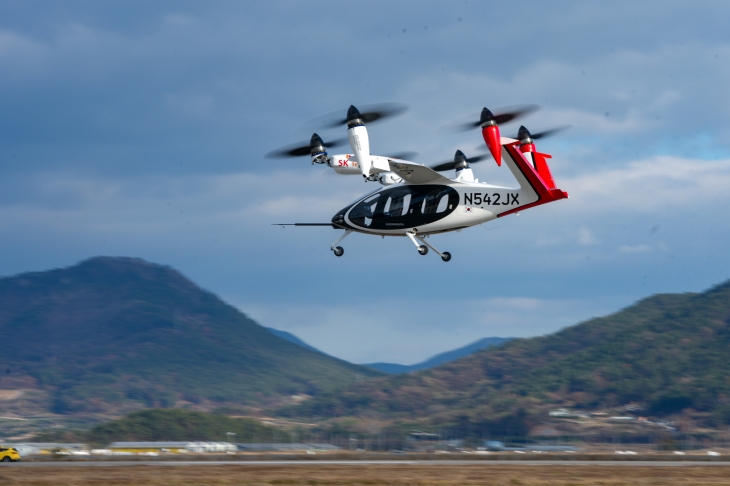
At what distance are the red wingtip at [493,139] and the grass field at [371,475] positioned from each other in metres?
16.2

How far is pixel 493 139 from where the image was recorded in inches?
1777

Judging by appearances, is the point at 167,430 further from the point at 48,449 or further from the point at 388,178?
Result: the point at 388,178

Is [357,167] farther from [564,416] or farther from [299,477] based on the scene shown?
[564,416]

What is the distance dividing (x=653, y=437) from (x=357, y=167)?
339ft

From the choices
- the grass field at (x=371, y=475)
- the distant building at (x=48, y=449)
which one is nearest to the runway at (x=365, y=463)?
the grass field at (x=371, y=475)

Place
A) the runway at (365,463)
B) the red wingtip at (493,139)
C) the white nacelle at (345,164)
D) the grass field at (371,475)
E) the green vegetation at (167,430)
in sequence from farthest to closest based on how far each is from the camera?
1. the green vegetation at (167,430)
2. the runway at (365,463)
3. the white nacelle at (345,164)
4. the red wingtip at (493,139)
5. the grass field at (371,475)

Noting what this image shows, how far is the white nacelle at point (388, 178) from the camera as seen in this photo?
4775 centimetres

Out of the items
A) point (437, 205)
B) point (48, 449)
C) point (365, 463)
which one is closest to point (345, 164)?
point (437, 205)

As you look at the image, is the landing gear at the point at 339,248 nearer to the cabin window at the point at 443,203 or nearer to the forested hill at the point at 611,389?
the cabin window at the point at 443,203

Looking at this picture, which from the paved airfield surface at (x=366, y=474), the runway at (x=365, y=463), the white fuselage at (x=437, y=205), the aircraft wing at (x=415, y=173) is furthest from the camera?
the runway at (x=365, y=463)

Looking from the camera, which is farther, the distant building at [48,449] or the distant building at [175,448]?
the distant building at [175,448]

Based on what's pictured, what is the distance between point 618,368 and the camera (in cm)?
18662

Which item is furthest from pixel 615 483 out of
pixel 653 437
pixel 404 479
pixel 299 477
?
pixel 653 437

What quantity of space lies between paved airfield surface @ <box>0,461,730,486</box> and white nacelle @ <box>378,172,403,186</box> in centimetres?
1556
